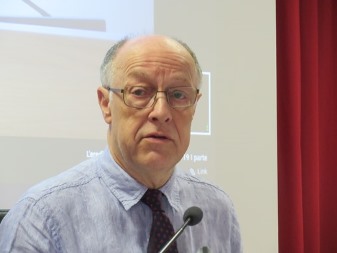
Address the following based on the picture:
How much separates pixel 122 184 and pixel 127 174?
0.11 ft

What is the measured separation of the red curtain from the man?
177 centimetres

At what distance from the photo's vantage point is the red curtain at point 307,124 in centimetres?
307

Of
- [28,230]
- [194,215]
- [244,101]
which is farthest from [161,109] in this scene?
[244,101]

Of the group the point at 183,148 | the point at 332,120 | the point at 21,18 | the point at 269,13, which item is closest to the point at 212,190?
the point at 183,148

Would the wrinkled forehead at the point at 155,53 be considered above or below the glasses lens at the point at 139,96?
above

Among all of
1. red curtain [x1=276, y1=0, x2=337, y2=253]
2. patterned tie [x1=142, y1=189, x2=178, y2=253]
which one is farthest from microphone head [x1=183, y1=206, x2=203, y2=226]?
red curtain [x1=276, y1=0, x2=337, y2=253]

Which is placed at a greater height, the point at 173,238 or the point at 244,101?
the point at 244,101

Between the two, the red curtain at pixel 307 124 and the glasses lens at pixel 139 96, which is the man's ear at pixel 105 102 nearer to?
the glasses lens at pixel 139 96

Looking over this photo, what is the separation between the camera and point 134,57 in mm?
1321

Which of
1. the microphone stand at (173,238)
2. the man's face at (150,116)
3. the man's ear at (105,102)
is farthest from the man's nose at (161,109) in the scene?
the microphone stand at (173,238)

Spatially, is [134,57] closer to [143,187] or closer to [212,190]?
[143,187]

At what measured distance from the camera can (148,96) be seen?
130 cm

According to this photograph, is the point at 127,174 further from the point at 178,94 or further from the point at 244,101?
the point at 244,101

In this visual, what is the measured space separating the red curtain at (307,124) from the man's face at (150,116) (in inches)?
72.1
